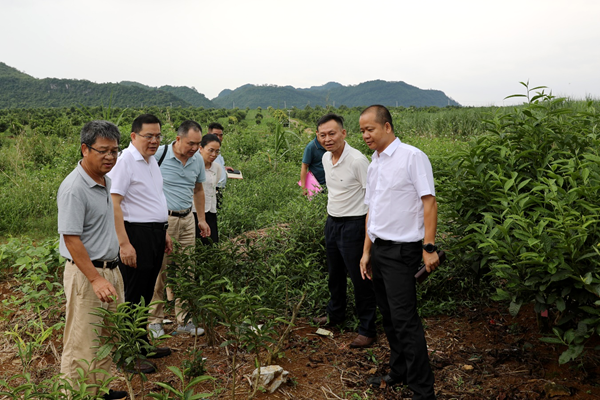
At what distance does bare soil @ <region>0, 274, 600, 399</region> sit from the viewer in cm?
304

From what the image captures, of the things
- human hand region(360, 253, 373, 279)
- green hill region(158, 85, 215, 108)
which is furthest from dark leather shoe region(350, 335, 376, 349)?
green hill region(158, 85, 215, 108)

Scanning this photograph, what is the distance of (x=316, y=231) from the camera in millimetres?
4895

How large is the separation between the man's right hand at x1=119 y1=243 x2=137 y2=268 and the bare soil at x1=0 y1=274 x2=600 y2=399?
82cm

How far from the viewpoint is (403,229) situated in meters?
2.84

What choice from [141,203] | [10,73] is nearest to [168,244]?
[141,203]

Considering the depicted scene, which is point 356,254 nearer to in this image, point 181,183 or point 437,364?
point 437,364

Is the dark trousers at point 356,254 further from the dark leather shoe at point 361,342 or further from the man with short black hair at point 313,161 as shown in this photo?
the man with short black hair at point 313,161

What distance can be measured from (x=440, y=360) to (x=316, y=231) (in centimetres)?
192

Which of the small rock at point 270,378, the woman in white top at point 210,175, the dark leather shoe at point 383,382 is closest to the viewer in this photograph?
the small rock at point 270,378

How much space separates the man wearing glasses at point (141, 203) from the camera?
337 centimetres

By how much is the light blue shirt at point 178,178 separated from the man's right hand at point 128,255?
84 cm

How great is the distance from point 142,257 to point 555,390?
3.06 metres

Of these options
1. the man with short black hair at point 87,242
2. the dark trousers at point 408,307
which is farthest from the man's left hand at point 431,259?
the man with short black hair at point 87,242

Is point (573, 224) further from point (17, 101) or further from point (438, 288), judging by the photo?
point (17, 101)
